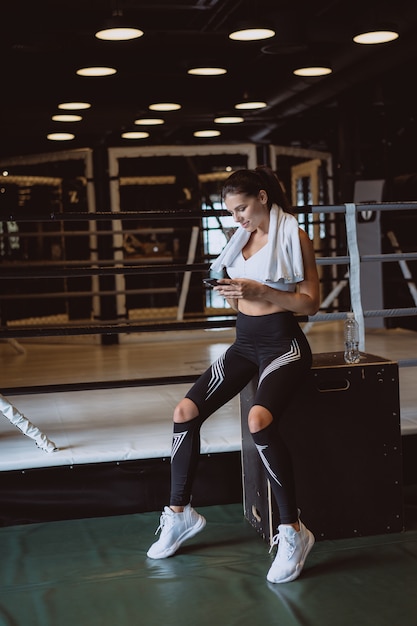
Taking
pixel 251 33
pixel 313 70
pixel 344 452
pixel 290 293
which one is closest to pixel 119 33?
pixel 251 33

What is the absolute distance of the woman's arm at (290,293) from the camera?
2.85 meters

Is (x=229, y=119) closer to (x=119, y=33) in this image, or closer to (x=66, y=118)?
(x=66, y=118)

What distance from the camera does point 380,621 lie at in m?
2.47

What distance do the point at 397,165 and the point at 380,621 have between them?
24.1 feet

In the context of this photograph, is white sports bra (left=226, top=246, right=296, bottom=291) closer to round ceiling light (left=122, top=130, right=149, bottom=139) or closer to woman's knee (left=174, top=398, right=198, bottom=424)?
woman's knee (left=174, top=398, right=198, bottom=424)

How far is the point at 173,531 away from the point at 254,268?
99cm

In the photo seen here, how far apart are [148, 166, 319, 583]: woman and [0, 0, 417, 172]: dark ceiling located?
2840 millimetres

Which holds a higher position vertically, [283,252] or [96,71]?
[96,71]

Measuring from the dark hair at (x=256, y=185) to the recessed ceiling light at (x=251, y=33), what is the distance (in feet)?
8.76

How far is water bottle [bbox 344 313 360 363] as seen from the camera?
3.27 metres

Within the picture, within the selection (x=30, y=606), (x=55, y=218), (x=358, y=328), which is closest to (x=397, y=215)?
(x=358, y=328)

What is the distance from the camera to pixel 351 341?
3430mm

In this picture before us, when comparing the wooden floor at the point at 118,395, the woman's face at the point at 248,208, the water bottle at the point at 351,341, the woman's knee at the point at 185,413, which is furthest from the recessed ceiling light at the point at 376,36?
the woman's knee at the point at 185,413

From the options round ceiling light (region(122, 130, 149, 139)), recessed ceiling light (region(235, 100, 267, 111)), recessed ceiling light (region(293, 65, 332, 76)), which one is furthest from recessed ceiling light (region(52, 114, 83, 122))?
recessed ceiling light (region(293, 65, 332, 76))
